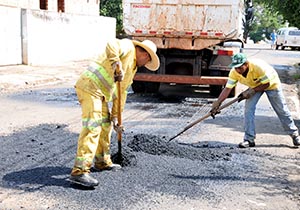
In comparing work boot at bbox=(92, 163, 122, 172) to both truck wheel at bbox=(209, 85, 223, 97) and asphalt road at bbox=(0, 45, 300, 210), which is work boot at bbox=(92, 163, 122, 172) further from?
truck wheel at bbox=(209, 85, 223, 97)

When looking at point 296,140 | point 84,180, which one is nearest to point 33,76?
point 296,140

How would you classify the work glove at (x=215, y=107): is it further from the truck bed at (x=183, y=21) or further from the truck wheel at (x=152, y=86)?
the truck wheel at (x=152, y=86)

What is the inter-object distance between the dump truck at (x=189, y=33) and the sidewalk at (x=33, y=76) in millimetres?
3772

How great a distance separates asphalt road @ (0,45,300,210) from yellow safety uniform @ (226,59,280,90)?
937mm

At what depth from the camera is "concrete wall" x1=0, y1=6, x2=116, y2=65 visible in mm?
14852

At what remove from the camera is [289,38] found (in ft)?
131

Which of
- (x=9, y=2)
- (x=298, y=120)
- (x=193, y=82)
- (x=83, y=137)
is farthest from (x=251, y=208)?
(x=9, y=2)

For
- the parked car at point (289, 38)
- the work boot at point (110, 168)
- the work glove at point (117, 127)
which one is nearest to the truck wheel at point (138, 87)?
the work boot at point (110, 168)

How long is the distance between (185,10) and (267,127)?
346cm

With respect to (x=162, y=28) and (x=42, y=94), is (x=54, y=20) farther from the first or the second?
(x=162, y=28)

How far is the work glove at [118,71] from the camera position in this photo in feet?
14.2

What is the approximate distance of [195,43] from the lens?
9.78 meters

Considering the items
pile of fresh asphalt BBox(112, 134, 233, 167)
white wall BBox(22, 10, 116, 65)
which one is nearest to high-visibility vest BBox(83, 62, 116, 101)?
pile of fresh asphalt BBox(112, 134, 233, 167)

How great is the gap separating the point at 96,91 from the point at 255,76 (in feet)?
9.20
